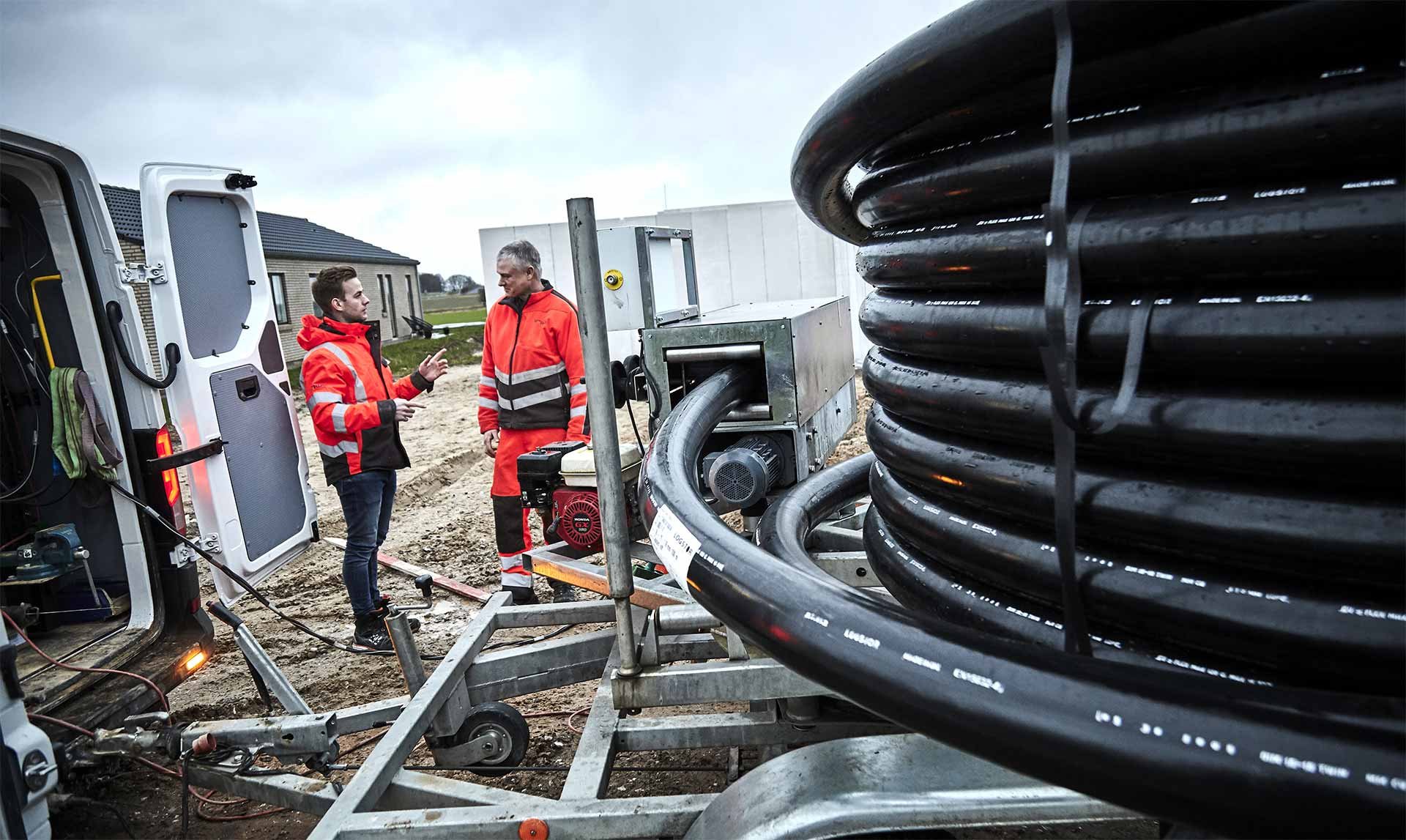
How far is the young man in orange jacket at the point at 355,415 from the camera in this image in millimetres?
4418

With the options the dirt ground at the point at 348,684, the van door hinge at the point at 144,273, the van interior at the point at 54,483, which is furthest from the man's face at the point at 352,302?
the dirt ground at the point at 348,684

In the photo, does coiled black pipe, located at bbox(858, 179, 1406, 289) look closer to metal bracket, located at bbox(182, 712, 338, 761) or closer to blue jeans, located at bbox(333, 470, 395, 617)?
metal bracket, located at bbox(182, 712, 338, 761)

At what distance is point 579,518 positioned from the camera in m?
3.58

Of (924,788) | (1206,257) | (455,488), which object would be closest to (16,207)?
(924,788)

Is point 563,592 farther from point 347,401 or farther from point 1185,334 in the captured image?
point 1185,334

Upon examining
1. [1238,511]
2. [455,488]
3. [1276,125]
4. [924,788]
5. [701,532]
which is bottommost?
[455,488]

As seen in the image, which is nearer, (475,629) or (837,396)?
(475,629)

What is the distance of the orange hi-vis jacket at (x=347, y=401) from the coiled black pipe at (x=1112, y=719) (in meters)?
3.66

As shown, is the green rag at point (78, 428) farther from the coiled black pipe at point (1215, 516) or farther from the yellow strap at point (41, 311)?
the coiled black pipe at point (1215, 516)

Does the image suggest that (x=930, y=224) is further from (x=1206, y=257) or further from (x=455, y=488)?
(x=455, y=488)

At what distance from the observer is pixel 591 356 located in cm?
193

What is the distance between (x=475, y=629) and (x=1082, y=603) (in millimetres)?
2335

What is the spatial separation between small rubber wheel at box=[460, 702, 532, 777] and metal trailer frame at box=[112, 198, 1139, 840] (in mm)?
44

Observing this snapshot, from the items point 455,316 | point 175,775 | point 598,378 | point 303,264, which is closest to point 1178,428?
point 598,378
